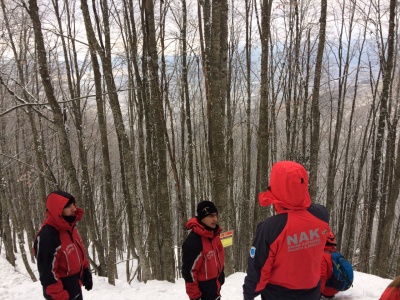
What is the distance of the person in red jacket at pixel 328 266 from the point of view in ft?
11.1

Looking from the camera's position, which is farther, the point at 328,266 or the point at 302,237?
the point at 328,266

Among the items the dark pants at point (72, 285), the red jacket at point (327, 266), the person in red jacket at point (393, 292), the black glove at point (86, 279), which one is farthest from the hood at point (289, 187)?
the black glove at point (86, 279)

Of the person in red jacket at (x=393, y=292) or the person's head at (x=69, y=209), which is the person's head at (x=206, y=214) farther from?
the person in red jacket at (x=393, y=292)

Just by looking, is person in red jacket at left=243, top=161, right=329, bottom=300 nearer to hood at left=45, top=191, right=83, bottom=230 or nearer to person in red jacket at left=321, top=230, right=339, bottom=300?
person in red jacket at left=321, top=230, right=339, bottom=300

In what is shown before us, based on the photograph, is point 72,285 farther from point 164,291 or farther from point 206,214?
point 164,291

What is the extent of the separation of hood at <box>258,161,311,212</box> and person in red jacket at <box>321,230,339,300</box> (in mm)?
1555

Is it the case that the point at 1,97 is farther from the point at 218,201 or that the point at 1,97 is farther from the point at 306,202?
the point at 306,202

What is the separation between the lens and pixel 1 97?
1070cm

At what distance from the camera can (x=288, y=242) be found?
6.33ft

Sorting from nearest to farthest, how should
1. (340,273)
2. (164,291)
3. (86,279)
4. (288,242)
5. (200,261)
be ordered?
(288,242) < (200,261) < (86,279) < (340,273) < (164,291)

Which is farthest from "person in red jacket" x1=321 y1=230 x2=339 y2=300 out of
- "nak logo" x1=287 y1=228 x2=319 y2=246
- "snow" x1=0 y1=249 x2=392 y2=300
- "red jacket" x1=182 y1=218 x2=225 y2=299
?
"nak logo" x1=287 y1=228 x2=319 y2=246

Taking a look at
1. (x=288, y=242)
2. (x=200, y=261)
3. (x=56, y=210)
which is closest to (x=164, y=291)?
(x=200, y=261)

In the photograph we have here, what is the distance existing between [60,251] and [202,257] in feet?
4.47

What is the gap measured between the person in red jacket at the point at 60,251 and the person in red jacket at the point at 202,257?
3.50 feet
